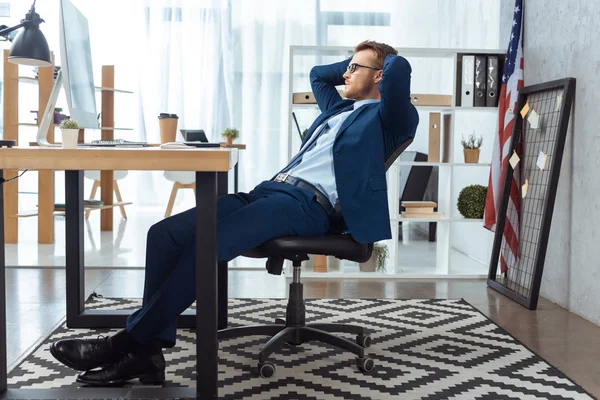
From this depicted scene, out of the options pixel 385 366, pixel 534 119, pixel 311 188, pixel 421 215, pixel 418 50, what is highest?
pixel 418 50

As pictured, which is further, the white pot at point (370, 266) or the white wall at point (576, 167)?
the white pot at point (370, 266)

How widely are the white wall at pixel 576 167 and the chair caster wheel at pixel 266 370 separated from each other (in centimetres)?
154

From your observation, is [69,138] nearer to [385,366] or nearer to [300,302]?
[300,302]

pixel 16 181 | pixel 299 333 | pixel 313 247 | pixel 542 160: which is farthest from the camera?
pixel 16 181

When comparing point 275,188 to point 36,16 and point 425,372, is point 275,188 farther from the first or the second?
point 36,16

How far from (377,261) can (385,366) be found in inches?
65.7

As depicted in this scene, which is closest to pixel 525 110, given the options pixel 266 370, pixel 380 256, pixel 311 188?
pixel 380 256

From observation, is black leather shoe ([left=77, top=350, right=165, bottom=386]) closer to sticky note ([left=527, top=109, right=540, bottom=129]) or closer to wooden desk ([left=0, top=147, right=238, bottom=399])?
wooden desk ([left=0, top=147, right=238, bottom=399])

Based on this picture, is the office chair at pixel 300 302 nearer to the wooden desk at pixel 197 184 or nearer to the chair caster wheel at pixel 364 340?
the chair caster wheel at pixel 364 340

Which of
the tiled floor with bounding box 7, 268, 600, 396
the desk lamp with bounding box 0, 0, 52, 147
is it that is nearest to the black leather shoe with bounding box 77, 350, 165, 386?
the tiled floor with bounding box 7, 268, 600, 396

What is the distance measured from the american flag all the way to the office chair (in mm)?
1502

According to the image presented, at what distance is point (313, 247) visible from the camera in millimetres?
2221

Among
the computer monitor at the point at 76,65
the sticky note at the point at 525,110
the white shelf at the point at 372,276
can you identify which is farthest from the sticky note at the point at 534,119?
the computer monitor at the point at 76,65

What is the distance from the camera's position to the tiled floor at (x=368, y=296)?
259cm
